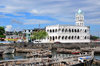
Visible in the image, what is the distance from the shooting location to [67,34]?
369 feet

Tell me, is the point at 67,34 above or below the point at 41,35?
above

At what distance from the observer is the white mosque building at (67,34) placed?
366 feet

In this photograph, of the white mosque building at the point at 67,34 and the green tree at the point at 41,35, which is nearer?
the white mosque building at the point at 67,34

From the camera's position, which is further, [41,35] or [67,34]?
[41,35]

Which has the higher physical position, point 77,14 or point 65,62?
point 77,14

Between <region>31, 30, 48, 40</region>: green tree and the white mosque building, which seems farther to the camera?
<region>31, 30, 48, 40</region>: green tree

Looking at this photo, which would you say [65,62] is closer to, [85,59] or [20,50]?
[85,59]

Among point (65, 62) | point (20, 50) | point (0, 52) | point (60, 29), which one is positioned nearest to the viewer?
point (65, 62)

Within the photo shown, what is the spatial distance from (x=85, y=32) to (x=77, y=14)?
67.0ft

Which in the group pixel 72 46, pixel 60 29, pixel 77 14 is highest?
pixel 77 14

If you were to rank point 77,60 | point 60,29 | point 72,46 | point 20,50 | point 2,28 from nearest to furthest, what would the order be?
point 77,60 → point 20,50 → point 72,46 → point 60,29 → point 2,28

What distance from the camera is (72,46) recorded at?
288 ft

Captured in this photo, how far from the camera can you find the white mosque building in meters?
112

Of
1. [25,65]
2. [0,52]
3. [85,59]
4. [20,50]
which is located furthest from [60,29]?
[25,65]
